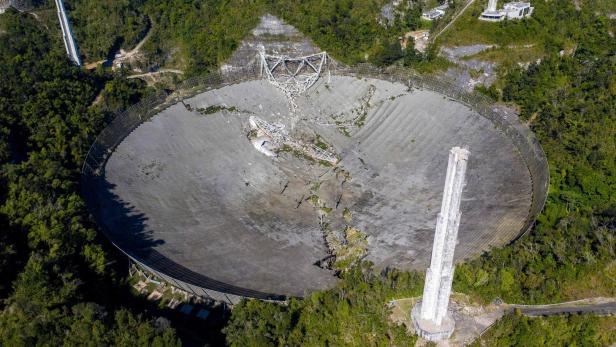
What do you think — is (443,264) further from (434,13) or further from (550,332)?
(434,13)

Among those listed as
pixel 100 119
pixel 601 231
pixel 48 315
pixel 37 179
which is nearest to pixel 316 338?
pixel 48 315

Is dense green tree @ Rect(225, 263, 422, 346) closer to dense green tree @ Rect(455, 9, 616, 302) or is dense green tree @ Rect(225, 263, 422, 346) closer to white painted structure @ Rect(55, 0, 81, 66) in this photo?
dense green tree @ Rect(455, 9, 616, 302)

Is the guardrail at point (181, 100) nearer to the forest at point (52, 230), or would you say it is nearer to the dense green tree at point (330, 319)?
the dense green tree at point (330, 319)

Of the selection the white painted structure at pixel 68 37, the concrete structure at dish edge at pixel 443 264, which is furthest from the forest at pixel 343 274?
the white painted structure at pixel 68 37

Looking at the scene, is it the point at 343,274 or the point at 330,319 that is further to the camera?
the point at 343,274

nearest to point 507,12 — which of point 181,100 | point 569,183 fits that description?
point 569,183

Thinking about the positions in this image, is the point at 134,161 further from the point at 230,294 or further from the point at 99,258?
the point at 230,294
